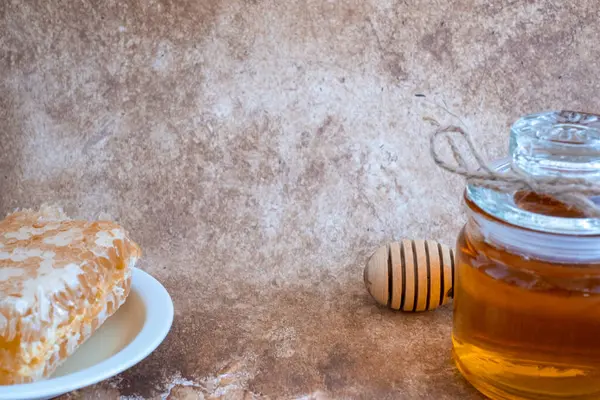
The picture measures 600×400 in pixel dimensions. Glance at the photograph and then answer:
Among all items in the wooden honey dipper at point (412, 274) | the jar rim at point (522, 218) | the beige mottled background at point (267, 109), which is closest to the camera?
the jar rim at point (522, 218)

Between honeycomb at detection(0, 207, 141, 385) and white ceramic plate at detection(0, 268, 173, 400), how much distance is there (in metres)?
0.03

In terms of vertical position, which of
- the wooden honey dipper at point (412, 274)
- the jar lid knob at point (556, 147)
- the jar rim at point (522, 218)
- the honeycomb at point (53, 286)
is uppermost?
the jar lid knob at point (556, 147)

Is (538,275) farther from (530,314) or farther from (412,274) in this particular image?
(412,274)

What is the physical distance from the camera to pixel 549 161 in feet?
2.28

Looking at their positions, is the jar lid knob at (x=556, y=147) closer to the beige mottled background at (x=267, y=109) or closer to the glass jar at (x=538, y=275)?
the glass jar at (x=538, y=275)

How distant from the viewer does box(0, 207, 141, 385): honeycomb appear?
2.36 ft

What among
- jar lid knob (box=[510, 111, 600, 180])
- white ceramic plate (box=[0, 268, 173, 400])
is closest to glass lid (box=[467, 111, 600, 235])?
jar lid knob (box=[510, 111, 600, 180])

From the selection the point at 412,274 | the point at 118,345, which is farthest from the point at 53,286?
the point at 412,274

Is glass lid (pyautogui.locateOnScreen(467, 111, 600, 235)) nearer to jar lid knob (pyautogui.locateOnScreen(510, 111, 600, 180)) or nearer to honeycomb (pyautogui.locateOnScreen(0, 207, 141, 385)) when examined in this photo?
jar lid knob (pyautogui.locateOnScreen(510, 111, 600, 180))

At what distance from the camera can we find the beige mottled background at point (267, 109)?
44.0 inches

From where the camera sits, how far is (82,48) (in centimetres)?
112

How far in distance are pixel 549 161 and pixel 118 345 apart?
1.58ft

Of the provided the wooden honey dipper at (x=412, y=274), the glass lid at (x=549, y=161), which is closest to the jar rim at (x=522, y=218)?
the glass lid at (x=549, y=161)

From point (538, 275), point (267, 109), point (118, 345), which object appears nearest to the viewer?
point (538, 275)
